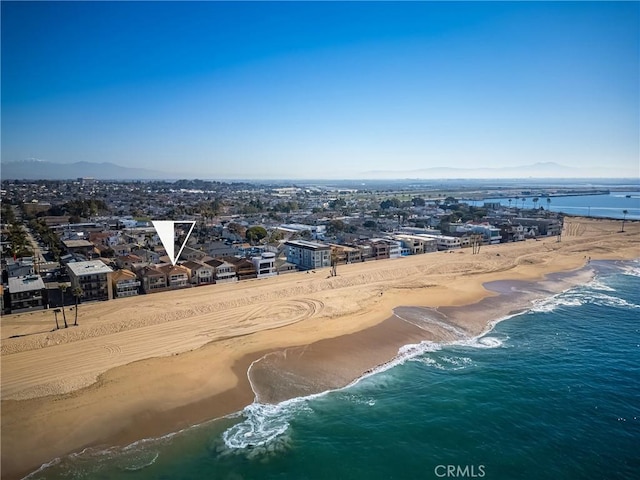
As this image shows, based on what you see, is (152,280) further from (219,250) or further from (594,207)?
(594,207)

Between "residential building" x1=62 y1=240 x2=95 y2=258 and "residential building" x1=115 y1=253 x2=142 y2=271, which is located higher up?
"residential building" x1=62 y1=240 x2=95 y2=258

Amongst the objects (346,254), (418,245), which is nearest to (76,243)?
(346,254)

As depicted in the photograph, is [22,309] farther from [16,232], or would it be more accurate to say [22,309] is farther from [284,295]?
[16,232]

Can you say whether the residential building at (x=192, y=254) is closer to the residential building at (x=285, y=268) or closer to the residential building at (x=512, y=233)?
the residential building at (x=285, y=268)

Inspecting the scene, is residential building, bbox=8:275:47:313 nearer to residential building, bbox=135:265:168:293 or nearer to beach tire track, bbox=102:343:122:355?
residential building, bbox=135:265:168:293

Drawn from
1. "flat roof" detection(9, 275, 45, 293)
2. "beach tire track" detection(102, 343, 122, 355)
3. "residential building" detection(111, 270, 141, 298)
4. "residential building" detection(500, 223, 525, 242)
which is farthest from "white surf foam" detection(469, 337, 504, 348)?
"residential building" detection(500, 223, 525, 242)

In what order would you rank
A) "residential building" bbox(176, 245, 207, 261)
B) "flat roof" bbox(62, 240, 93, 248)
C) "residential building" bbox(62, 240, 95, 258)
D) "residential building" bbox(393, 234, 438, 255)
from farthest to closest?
1. "residential building" bbox(393, 234, 438, 255)
2. "flat roof" bbox(62, 240, 93, 248)
3. "residential building" bbox(62, 240, 95, 258)
4. "residential building" bbox(176, 245, 207, 261)
